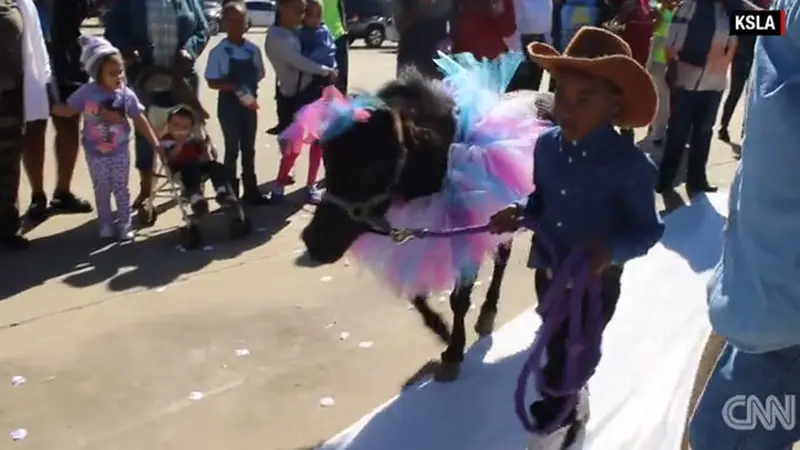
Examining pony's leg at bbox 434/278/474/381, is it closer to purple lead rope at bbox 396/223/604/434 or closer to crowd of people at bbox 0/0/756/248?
purple lead rope at bbox 396/223/604/434

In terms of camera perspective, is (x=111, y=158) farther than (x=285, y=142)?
Yes

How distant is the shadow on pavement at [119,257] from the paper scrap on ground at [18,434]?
5.03 feet

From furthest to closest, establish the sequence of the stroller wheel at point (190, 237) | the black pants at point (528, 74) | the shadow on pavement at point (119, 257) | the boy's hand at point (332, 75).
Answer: the black pants at point (528, 74) → the boy's hand at point (332, 75) → the stroller wheel at point (190, 237) → the shadow on pavement at point (119, 257)

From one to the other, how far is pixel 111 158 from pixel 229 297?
140 centimetres

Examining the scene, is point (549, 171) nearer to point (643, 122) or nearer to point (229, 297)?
point (643, 122)

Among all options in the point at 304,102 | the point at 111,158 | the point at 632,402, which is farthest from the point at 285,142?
the point at 304,102

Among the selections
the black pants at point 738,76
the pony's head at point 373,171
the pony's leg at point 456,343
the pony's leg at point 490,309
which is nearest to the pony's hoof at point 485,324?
the pony's leg at point 490,309

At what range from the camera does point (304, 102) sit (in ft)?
22.4

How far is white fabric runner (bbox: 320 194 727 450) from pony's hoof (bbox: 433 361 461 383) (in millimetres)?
35

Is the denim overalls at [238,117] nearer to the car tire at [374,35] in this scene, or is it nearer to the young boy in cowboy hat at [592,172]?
the young boy in cowboy hat at [592,172]

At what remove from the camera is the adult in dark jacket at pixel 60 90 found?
623 cm

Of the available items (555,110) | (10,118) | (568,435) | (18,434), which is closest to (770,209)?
(555,110)

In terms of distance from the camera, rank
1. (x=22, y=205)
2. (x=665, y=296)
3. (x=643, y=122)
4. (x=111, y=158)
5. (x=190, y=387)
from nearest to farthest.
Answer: (x=643, y=122) < (x=190, y=387) < (x=665, y=296) < (x=111, y=158) < (x=22, y=205)

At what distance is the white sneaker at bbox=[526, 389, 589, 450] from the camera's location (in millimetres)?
3248
